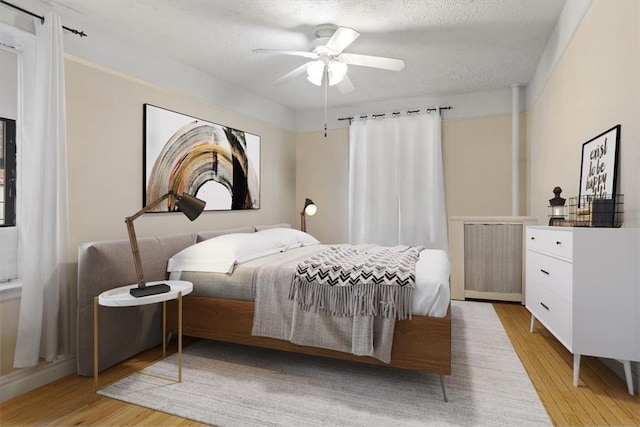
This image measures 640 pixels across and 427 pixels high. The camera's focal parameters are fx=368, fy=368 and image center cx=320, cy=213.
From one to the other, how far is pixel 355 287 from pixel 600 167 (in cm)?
165

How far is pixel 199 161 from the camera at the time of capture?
3629mm

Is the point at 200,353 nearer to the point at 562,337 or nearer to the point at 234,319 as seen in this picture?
the point at 234,319

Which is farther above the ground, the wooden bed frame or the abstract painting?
the abstract painting

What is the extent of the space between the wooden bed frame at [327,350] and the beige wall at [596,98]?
1.19 m

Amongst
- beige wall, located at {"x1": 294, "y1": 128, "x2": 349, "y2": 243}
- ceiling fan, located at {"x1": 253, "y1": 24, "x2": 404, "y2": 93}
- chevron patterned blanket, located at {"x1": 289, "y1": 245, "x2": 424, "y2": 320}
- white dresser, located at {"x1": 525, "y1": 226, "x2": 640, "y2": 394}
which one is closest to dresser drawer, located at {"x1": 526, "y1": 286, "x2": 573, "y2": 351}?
white dresser, located at {"x1": 525, "y1": 226, "x2": 640, "y2": 394}

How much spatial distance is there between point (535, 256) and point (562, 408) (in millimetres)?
1125

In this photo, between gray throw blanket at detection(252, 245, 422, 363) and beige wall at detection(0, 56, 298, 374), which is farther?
beige wall at detection(0, 56, 298, 374)

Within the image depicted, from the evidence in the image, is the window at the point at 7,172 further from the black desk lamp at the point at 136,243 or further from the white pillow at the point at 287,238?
the white pillow at the point at 287,238

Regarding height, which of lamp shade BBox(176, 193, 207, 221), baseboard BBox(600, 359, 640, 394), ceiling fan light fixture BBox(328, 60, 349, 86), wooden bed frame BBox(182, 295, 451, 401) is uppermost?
ceiling fan light fixture BBox(328, 60, 349, 86)

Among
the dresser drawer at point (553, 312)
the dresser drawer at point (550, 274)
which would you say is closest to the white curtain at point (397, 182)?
the dresser drawer at point (550, 274)

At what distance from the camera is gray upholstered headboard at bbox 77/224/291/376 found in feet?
7.44

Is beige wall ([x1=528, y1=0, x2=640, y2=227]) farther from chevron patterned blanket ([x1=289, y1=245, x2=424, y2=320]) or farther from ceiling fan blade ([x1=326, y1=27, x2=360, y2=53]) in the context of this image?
ceiling fan blade ([x1=326, y1=27, x2=360, y2=53])

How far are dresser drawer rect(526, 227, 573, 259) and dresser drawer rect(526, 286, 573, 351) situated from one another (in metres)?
0.27

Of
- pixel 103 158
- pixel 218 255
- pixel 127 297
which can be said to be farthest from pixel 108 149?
pixel 127 297
